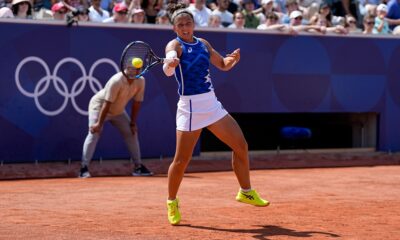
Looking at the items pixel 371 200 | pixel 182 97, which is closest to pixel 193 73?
pixel 182 97

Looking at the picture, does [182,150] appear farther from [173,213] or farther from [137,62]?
[137,62]

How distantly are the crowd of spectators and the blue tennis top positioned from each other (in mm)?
5710

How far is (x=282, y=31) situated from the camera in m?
14.6

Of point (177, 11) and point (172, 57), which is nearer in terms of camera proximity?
point (172, 57)

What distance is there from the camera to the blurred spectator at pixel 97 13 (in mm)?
14031

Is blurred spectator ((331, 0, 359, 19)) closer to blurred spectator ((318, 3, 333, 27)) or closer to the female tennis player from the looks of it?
blurred spectator ((318, 3, 333, 27))

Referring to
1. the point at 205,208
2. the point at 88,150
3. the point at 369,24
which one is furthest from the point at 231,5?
the point at 205,208

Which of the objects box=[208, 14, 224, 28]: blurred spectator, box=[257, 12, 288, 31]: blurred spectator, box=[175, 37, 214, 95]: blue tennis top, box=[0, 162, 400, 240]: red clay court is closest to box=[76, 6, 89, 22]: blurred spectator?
box=[208, 14, 224, 28]: blurred spectator

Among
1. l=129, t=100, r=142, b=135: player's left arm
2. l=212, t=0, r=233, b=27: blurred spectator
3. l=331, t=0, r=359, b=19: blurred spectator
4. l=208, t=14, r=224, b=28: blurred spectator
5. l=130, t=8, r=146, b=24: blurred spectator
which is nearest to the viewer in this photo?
l=129, t=100, r=142, b=135: player's left arm

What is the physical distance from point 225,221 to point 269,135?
25.8ft

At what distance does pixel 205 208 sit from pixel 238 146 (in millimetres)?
1301

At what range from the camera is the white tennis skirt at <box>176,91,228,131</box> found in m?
7.49

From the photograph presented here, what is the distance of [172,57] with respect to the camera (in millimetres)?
7117

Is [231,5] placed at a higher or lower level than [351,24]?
higher
